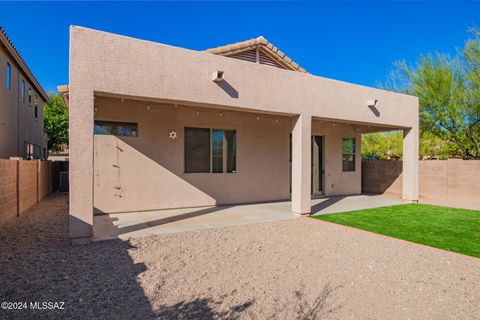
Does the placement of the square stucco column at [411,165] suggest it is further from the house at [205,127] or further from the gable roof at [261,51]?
the gable roof at [261,51]

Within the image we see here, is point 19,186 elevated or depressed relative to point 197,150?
depressed

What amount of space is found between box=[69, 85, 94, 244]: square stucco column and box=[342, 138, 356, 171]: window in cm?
1108

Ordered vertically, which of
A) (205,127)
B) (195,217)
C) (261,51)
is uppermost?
(261,51)

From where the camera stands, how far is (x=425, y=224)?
8.04m

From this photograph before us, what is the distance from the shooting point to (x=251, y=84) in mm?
7805

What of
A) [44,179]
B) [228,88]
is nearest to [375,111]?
[228,88]

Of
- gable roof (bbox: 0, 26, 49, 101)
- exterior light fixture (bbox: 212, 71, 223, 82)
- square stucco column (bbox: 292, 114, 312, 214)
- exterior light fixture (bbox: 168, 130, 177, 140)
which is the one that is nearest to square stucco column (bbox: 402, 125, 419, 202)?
square stucco column (bbox: 292, 114, 312, 214)

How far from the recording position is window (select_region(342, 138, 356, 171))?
541 inches

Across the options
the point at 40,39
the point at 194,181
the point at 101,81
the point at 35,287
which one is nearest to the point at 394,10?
the point at 194,181

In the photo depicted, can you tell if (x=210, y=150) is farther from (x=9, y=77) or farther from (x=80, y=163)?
(x=9, y=77)

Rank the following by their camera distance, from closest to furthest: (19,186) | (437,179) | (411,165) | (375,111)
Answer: (19,186) < (375,111) < (411,165) < (437,179)

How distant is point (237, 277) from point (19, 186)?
7.87 metres

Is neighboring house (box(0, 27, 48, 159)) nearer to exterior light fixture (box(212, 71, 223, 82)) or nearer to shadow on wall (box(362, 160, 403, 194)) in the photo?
exterior light fixture (box(212, 71, 223, 82))

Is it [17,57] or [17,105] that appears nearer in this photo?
[17,57]
